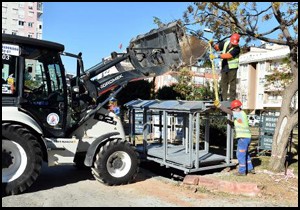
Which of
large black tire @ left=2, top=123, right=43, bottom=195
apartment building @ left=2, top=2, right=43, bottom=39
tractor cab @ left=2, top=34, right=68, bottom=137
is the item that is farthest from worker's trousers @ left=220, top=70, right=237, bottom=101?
apartment building @ left=2, top=2, right=43, bottom=39

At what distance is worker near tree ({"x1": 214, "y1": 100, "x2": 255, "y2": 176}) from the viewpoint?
8.44m

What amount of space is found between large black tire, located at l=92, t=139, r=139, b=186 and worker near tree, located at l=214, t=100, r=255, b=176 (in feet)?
7.22

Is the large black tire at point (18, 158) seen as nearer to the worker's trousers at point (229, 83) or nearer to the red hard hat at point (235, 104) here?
the red hard hat at point (235, 104)

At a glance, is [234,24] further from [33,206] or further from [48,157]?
[33,206]

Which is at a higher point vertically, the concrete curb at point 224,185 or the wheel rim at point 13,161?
the wheel rim at point 13,161

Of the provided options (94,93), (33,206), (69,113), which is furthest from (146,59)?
(33,206)

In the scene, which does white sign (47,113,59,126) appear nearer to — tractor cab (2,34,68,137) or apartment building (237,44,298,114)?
tractor cab (2,34,68,137)

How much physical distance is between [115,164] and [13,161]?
2.07m

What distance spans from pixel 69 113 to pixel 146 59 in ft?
7.62

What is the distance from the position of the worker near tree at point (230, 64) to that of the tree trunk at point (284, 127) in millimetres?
1218

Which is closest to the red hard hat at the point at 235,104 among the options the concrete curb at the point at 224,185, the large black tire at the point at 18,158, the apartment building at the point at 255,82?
the concrete curb at the point at 224,185

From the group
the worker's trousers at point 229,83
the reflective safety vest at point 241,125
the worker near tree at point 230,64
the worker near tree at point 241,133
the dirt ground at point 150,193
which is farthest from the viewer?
the worker's trousers at point 229,83

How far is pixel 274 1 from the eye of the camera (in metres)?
8.06

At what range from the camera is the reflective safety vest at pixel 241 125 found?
855cm
